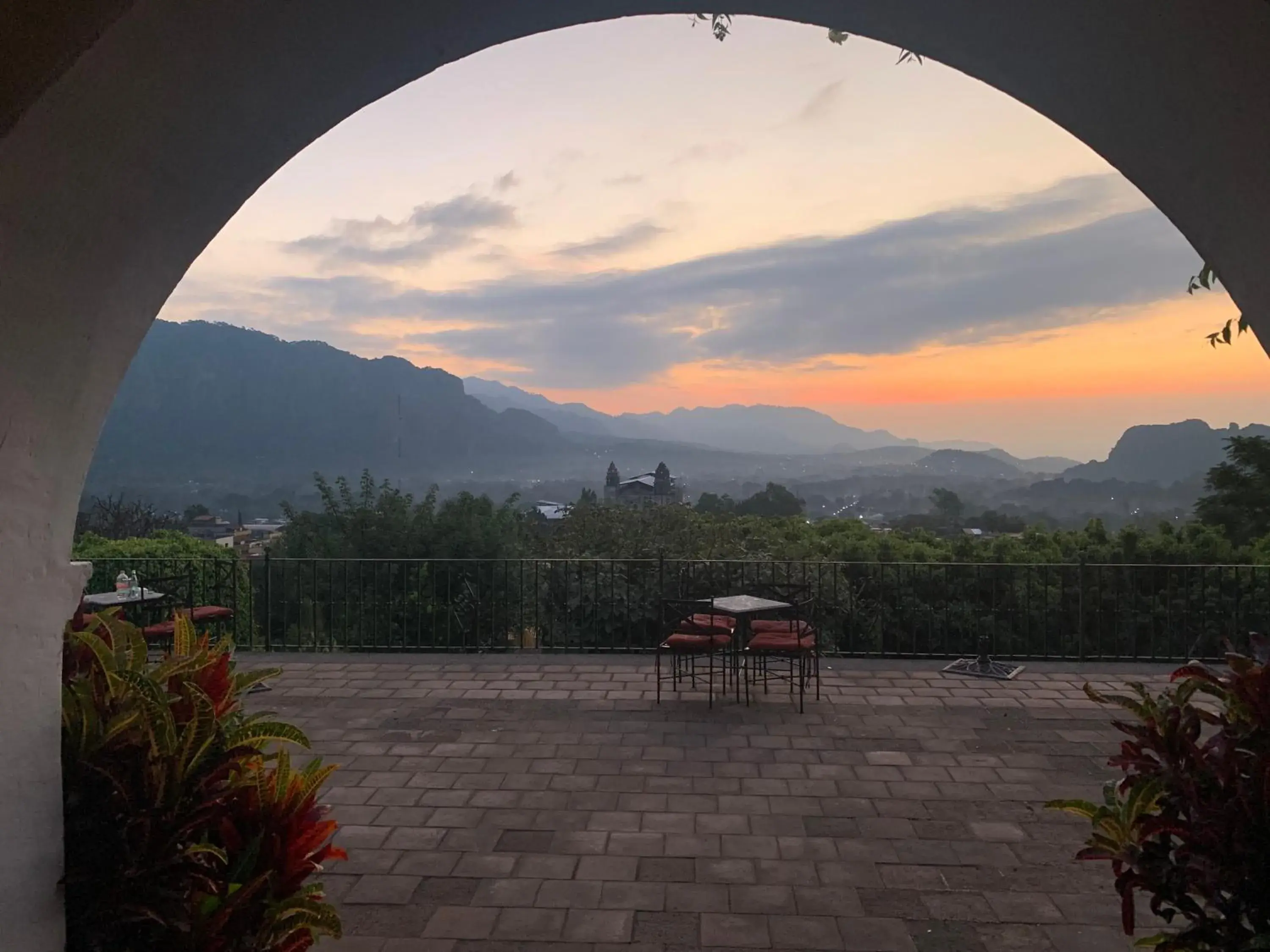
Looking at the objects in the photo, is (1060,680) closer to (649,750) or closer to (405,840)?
(649,750)

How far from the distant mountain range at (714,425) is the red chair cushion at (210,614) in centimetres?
2318

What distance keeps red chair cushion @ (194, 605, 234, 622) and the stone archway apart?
5848mm

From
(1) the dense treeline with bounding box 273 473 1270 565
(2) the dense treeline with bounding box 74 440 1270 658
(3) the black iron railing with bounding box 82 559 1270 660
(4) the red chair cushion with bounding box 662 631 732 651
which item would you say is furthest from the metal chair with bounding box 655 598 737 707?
(1) the dense treeline with bounding box 273 473 1270 565

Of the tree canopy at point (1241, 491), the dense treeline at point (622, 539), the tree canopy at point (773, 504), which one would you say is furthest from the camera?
the tree canopy at point (773, 504)

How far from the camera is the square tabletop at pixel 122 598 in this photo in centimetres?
676

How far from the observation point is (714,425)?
3609 centimetres

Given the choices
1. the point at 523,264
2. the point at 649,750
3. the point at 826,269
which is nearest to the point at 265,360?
the point at 523,264

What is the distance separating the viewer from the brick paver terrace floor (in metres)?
3.42

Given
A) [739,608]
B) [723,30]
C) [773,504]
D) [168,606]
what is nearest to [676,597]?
[739,608]

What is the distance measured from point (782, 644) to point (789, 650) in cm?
7

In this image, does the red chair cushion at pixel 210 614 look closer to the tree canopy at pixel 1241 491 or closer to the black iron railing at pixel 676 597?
the black iron railing at pixel 676 597

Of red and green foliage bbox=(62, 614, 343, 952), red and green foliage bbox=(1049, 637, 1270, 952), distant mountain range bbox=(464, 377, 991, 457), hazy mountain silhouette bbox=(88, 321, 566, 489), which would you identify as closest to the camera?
red and green foliage bbox=(62, 614, 343, 952)

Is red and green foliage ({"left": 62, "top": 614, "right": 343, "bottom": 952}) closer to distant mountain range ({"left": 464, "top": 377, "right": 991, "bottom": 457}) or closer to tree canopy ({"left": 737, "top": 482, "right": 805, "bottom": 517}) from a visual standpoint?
tree canopy ({"left": 737, "top": 482, "right": 805, "bottom": 517})

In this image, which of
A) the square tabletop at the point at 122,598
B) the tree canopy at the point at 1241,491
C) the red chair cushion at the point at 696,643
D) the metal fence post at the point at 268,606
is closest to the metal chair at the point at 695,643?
the red chair cushion at the point at 696,643
